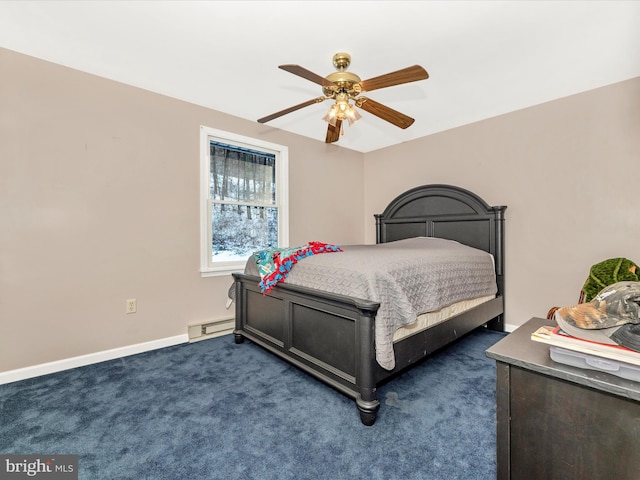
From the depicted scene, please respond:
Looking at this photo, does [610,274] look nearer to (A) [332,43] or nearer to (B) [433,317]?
(B) [433,317]

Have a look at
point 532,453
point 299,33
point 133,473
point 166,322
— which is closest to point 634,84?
point 299,33

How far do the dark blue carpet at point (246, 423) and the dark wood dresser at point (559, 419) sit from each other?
0.65 meters

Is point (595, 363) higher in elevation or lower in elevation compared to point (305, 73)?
lower

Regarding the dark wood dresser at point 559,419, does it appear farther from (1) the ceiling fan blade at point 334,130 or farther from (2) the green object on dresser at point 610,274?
(1) the ceiling fan blade at point 334,130

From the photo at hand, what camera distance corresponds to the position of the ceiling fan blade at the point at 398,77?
1.71m

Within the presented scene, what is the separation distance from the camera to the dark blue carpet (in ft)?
4.44

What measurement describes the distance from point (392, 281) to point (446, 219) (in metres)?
2.21

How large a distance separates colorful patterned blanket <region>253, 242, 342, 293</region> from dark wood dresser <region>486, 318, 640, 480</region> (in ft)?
5.39

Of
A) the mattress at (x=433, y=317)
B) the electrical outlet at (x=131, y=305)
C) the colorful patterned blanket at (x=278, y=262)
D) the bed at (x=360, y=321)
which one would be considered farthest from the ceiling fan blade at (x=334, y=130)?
the electrical outlet at (x=131, y=305)

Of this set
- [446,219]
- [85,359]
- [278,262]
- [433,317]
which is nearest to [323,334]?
[278,262]

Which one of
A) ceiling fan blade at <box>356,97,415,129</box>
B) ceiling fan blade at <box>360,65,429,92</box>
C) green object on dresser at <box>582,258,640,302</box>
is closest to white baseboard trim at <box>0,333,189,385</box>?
ceiling fan blade at <box>356,97,415,129</box>

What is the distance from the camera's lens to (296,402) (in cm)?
185

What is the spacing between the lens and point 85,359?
2426 mm

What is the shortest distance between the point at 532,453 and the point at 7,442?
7.67 ft
